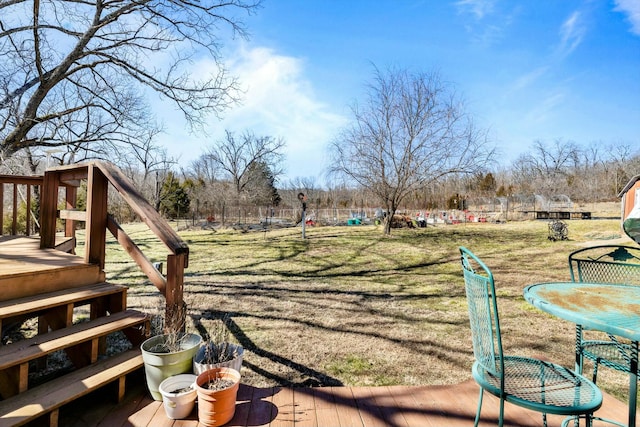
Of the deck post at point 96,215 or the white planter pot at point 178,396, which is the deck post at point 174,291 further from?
the deck post at point 96,215

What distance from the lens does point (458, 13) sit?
26.3ft

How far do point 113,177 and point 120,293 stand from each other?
0.84m

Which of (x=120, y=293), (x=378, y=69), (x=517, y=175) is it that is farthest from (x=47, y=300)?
(x=517, y=175)

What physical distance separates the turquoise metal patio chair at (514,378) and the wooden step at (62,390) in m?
1.91

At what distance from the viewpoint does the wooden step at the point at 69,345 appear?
1.64 m

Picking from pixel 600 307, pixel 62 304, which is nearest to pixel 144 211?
pixel 62 304

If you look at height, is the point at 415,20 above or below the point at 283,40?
above

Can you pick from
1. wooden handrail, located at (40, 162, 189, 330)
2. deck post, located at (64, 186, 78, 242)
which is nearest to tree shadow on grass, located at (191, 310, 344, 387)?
wooden handrail, located at (40, 162, 189, 330)

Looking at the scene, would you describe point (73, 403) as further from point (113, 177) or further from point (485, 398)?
point (485, 398)

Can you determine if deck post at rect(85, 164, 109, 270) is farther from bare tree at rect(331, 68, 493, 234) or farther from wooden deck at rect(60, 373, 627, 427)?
bare tree at rect(331, 68, 493, 234)

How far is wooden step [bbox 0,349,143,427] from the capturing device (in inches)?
58.4

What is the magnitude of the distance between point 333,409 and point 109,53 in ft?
28.2

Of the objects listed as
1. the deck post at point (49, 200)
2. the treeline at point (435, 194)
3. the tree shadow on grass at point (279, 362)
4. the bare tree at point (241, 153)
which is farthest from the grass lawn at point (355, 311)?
the bare tree at point (241, 153)

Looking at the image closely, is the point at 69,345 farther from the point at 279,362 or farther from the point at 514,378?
the point at 514,378
